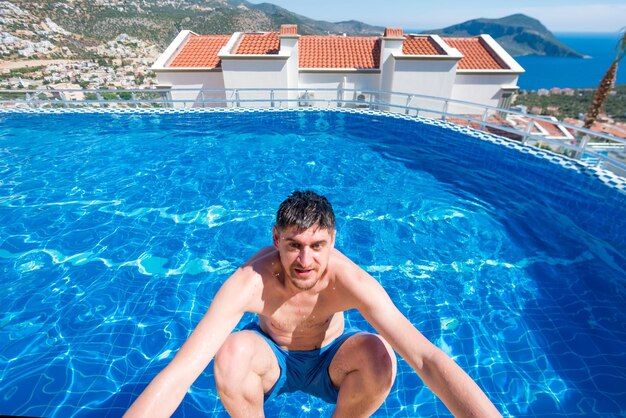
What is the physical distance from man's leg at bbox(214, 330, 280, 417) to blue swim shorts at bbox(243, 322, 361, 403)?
13 centimetres

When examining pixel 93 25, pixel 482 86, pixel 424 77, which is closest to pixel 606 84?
pixel 482 86

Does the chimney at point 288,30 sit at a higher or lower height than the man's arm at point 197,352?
higher

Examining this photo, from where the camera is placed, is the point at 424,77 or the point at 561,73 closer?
the point at 424,77

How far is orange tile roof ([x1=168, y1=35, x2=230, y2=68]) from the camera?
16.0 metres

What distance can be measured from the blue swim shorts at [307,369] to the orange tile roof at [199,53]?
15923 millimetres

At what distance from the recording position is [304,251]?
2121 mm

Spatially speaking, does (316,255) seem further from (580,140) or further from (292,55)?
(292,55)

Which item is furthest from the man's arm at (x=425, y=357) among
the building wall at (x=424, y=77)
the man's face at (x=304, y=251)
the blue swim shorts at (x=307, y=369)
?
the building wall at (x=424, y=77)

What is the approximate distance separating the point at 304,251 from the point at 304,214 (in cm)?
24

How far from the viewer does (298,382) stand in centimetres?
263

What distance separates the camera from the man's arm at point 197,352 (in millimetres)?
1712

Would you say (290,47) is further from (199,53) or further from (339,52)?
(199,53)

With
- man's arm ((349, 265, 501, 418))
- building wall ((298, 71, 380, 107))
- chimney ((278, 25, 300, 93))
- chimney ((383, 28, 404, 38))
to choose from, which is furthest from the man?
chimney ((383, 28, 404, 38))

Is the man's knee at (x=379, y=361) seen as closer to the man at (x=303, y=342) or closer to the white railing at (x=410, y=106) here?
the man at (x=303, y=342)
